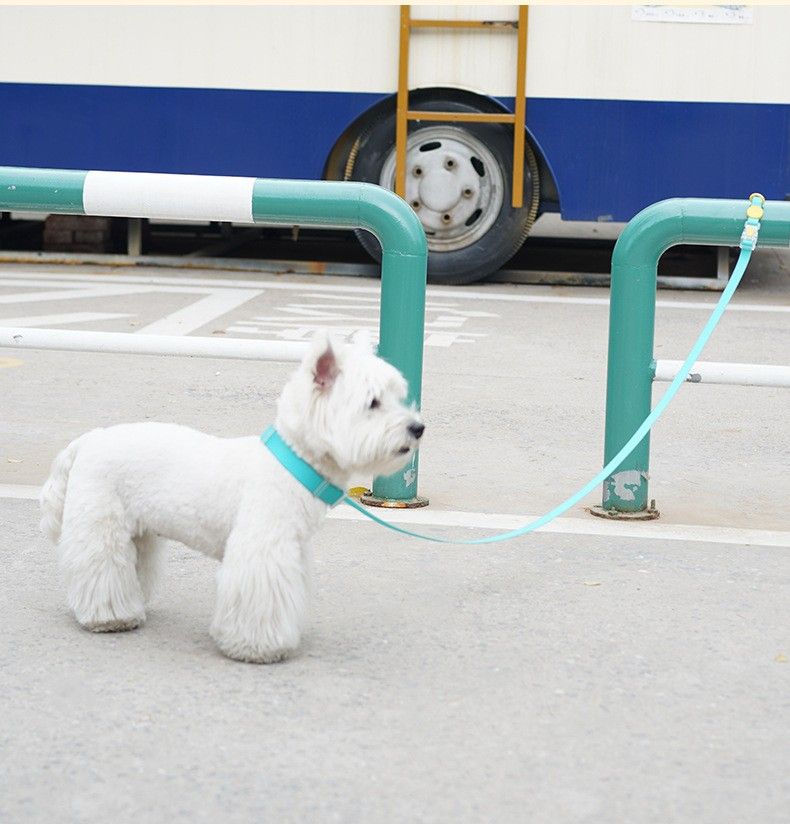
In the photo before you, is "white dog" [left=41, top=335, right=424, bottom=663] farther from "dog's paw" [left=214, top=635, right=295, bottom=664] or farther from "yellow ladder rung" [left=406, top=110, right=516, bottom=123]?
"yellow ladder rung" [left=406, top=110, right=516, bottom=123]

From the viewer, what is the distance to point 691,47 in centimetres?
952

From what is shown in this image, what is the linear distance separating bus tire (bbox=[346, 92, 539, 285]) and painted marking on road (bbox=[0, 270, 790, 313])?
0.32 metres

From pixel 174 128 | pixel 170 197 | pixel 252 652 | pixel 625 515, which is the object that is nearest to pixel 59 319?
pixel 174 128

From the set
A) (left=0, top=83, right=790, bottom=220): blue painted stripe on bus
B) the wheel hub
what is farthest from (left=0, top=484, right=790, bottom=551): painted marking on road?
the wheel hub

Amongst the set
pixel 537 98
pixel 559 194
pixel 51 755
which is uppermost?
pixel 537 98

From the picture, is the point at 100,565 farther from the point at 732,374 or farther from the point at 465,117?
the point at 465,117

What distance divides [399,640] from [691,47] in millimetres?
6727

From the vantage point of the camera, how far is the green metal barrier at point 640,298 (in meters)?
4.64

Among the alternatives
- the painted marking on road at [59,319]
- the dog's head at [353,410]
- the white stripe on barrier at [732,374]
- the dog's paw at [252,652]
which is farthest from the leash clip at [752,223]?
the painted marking on road at [59,319]

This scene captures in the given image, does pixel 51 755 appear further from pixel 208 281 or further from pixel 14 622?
pixel 208 281

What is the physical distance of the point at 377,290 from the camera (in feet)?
32.6

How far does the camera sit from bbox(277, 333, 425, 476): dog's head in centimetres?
334

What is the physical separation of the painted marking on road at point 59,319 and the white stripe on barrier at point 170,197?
3.23 metres

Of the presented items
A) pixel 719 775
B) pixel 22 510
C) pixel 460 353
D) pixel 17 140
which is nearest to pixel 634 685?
pixel 719 775
